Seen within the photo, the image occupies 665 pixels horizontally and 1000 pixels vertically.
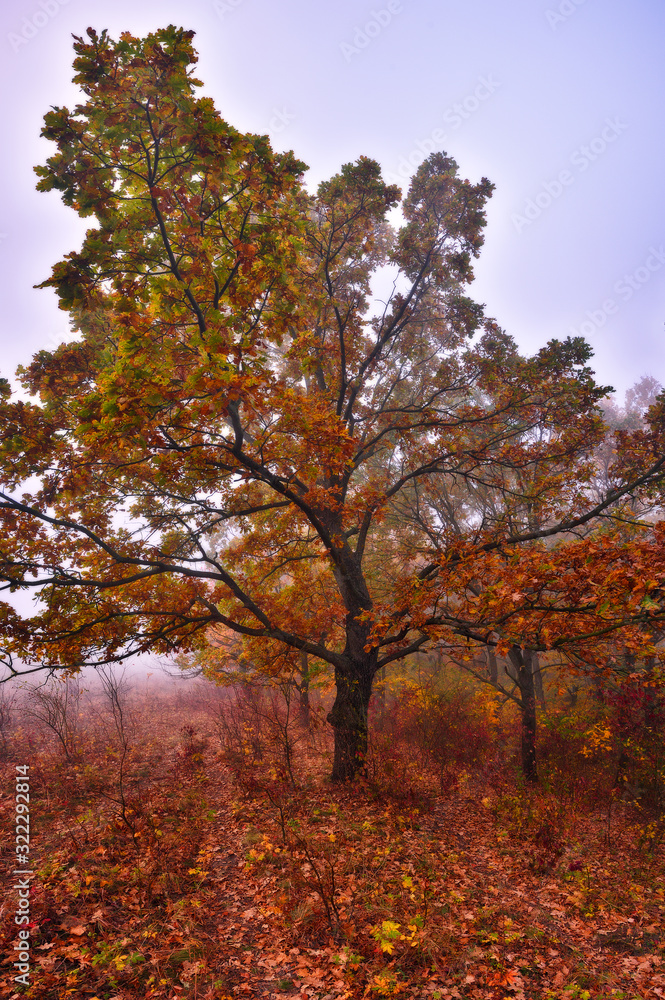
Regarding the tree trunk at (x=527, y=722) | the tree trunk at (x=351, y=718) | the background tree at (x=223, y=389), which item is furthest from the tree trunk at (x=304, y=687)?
the tree trunk at (x=527, y=722)

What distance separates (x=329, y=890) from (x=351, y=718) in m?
3.28

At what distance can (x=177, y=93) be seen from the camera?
4.17 metres

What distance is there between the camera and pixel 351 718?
8320 mm

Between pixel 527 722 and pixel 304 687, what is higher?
pixel 304 687

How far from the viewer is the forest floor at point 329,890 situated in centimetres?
403

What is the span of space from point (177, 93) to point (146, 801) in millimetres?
11143

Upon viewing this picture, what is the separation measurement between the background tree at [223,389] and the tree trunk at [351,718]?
2.0 inches

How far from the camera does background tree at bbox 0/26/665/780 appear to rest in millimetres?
4559

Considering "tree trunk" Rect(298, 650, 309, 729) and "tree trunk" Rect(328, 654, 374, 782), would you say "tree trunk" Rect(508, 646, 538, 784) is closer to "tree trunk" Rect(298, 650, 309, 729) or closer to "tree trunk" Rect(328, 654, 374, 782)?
"tree trunk" Rect(328, 654, 374, 782)

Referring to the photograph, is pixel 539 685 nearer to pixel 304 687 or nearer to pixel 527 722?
pixel 527 722

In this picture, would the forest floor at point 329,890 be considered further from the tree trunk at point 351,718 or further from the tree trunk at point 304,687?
the tree trunk at point 304,687

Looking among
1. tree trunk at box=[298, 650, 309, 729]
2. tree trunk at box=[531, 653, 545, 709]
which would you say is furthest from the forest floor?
tree trunk at box=[531, 653, 545, 709]

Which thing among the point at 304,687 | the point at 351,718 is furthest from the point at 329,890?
Answer: the point at 304,687

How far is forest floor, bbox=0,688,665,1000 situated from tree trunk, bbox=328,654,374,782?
0.37m
